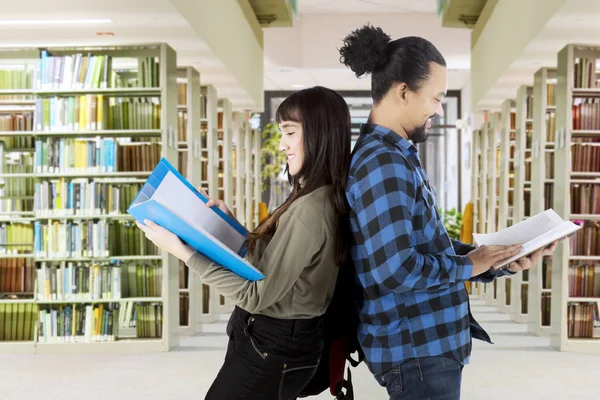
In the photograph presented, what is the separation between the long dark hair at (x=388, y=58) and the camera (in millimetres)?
1677

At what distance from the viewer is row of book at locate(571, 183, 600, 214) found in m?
6.95

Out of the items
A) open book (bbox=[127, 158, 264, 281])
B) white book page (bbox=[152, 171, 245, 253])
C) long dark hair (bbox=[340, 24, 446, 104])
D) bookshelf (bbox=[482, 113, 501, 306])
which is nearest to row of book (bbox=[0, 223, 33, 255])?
white book page (bbox=[152, 171, 245, 253])

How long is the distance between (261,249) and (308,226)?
176mm

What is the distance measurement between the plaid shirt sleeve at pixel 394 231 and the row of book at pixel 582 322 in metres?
5.65

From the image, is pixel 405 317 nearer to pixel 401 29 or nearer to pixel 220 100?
pixel 220 100

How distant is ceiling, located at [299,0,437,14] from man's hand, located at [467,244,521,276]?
1043 cm

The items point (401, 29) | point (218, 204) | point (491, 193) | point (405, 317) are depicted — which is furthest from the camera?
point (401, 29)

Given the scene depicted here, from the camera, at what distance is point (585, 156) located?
6.96 metres

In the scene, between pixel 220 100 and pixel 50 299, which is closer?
pixel 50 299

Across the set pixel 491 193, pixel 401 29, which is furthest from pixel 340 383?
pixel 401 29

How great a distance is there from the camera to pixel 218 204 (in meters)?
2.00

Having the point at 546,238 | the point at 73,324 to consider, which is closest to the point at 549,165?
the point at 73,324

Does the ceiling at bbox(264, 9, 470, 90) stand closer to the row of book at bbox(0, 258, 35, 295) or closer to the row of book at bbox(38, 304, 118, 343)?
the row of book at bbox(0, 258, 35, 295)

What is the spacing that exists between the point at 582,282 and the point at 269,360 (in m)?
5.78
